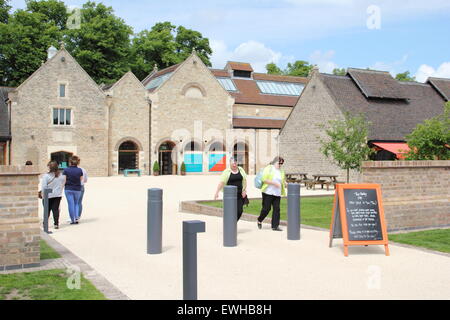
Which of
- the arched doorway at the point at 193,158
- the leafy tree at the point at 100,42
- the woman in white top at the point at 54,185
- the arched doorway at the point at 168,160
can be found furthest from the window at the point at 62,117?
the woman in white top at the point at 54,185

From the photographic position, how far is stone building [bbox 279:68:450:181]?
31766 mm

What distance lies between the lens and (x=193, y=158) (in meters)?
43.0

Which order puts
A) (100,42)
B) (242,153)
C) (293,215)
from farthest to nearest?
(100,42)
(242,153)
(293,215)

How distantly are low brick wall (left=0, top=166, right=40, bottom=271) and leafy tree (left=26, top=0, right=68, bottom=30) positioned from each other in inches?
1874

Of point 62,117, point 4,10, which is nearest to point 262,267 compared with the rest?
point 62,117

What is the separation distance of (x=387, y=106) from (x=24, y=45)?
3340 cm

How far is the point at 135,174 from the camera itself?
133ft

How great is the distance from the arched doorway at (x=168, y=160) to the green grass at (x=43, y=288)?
118 ft

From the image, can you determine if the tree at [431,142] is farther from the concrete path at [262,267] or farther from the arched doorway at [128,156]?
the arched doorway at [128,156]

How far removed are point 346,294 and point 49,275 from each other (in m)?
3.99

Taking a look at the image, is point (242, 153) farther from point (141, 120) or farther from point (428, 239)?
point (428, 239)

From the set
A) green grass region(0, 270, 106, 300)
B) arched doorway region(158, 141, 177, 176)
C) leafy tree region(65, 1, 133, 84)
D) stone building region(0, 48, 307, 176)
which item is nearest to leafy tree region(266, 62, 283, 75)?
stone building region(0, 48, 307, 176)

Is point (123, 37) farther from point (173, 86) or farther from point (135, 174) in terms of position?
point (135, 174)

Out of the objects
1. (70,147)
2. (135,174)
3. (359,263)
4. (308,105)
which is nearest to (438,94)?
(308,105)
